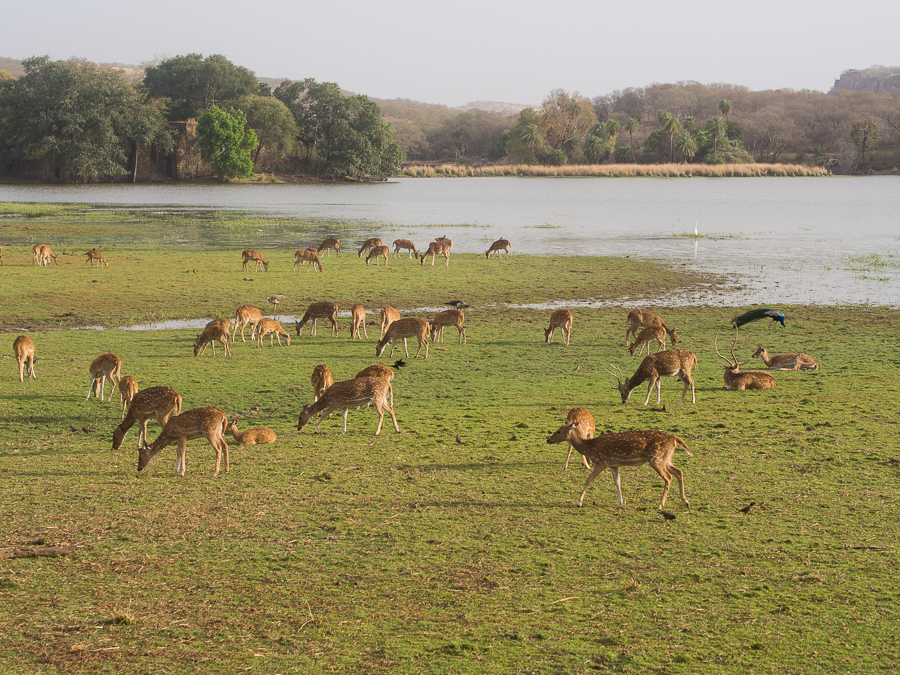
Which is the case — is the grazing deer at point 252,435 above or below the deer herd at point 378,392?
below

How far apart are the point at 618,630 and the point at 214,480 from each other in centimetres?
492

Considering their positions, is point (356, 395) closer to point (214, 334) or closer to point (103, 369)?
point (103, 369)

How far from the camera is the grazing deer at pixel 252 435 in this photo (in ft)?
32.7

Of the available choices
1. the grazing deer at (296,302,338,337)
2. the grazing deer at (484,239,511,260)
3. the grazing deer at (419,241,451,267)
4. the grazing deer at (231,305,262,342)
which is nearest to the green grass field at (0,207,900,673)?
the grazing deer at (231,305,262,342)

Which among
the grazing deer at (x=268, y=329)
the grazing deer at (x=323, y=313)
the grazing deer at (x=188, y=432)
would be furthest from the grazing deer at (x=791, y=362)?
the grazing deer at (x=188, y=432)

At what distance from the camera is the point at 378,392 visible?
10430mm

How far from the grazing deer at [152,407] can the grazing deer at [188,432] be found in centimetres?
54

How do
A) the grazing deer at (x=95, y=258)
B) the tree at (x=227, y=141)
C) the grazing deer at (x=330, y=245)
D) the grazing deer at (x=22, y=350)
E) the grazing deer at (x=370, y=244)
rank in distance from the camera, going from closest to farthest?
the grazing deer at (x=22, y=350) → the grazing deer at (x=95, y=258) → the grazing deer at (x=370, y=244) → the grazing deer at (x=330, y=245) → the tree at (x=227, y=141)

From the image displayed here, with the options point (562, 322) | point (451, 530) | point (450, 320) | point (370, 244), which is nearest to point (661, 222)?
point (370, 244)

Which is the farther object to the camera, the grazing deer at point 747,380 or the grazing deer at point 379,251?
the grazing deer at point 379,251

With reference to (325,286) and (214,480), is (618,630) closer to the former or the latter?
(214,480)

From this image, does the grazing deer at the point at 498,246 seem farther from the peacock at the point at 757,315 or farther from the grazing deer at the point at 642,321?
the grazing deer at the point at 642,321

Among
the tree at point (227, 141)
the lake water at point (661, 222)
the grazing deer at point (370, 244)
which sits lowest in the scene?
the grazing deer at point (370, 244)

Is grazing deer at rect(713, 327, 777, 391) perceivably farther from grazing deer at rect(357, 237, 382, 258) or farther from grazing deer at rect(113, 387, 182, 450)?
grazing deer at rect(357, 237, 382, 258)
